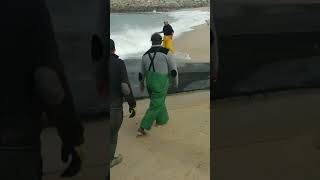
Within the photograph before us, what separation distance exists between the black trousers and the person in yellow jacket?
57 centimetres

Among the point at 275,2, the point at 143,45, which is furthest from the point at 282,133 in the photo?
the point at 143,45

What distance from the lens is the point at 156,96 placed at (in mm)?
1744

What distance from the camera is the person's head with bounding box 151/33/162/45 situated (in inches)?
67.0

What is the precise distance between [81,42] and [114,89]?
0.67 feet

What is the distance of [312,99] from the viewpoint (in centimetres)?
202

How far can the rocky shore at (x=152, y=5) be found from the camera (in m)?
1.69

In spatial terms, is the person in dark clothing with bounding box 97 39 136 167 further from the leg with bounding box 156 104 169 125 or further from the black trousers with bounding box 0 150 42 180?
Result: the black trousers with bounding box 0 150 42 180

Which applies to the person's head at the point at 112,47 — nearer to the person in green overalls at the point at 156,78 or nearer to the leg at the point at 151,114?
the person in green overalls at the point at 156,78

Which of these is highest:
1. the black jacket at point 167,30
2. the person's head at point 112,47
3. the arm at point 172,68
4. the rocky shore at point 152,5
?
the rocky shore at point 152,5

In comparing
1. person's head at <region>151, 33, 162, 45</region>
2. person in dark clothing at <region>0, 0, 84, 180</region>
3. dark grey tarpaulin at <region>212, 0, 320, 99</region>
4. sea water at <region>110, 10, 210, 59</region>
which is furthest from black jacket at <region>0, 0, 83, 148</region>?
dark grey tarpaulin at <region>212, 0, 320, 99</region>

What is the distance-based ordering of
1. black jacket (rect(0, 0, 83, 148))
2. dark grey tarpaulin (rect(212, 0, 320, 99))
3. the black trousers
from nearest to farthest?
black jacket (rect(0, 0, 83, 148)) < the black trousers < dark grey tarpaulin (rect(212, 0, 320, 99))

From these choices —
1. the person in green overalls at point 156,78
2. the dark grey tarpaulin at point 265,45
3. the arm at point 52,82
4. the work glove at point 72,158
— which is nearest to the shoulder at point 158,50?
the person in green overalls at point 156,78

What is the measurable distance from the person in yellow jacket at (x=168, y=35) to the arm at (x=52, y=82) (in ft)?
1.18

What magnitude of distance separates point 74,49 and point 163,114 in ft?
1.27
